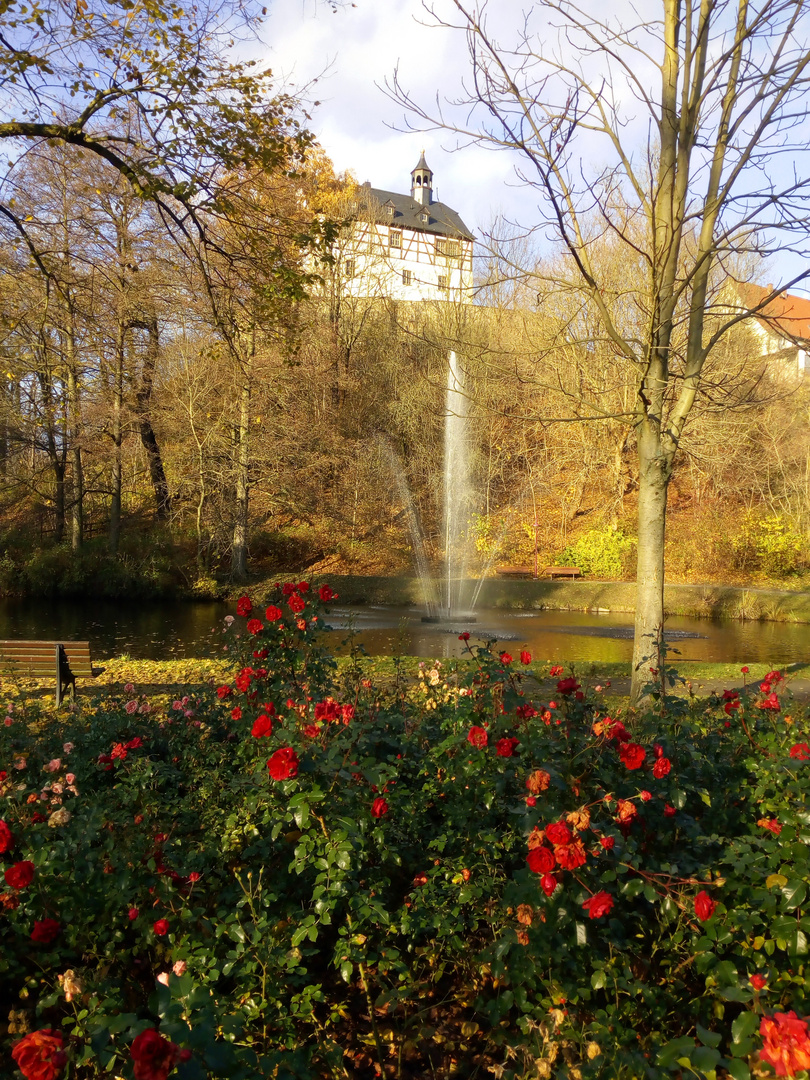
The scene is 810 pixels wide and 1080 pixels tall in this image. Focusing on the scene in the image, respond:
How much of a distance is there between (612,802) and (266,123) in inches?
304

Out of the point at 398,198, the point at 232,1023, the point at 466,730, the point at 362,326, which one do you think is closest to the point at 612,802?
the point at 466,730

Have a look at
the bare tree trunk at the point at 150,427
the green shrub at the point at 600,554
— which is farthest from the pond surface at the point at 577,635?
the bare tree trunk at the point at 150,427

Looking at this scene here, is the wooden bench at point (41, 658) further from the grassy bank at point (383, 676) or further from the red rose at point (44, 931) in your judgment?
the red rose at point (44, 931)

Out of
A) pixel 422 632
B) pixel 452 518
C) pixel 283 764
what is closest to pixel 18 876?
pixel 283 764

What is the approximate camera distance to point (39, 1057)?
148cm

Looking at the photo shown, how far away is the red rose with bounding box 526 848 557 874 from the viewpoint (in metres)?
2.23

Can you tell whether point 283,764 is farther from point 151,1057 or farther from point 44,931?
point 151,1057

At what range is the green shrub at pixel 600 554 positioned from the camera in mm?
25438

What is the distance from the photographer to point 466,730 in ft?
11.3

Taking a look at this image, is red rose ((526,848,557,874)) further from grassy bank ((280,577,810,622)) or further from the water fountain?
grassy bank ((280,577,810,622))

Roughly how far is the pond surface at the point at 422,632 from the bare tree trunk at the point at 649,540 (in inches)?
222

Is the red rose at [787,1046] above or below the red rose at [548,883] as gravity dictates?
above

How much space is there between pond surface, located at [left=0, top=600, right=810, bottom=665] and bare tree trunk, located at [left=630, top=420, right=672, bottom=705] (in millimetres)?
5630

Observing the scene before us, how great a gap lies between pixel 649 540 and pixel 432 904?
448cm
